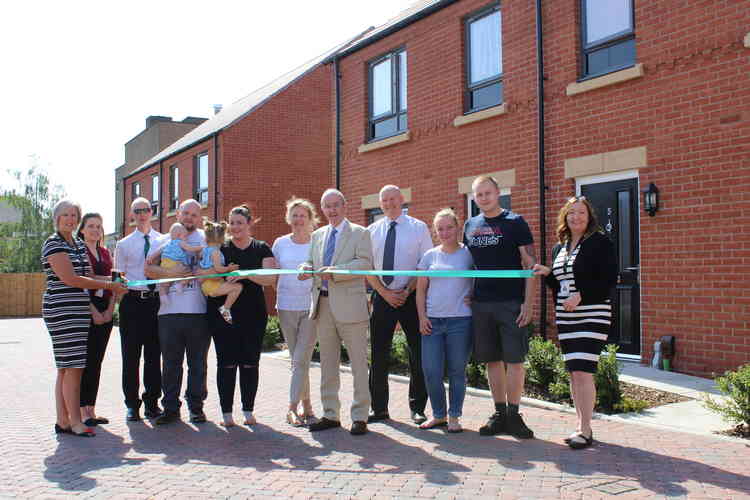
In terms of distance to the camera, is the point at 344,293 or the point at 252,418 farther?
the point at 252,418

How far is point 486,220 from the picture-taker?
18.2ft

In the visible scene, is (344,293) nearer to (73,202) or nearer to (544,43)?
(73,202)

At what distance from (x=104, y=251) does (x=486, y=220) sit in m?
3.51

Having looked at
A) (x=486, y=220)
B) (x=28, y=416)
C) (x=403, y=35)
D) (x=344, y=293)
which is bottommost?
(x=28, y=416)

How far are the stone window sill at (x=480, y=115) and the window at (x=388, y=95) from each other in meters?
1.75

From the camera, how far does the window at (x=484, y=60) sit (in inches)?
423

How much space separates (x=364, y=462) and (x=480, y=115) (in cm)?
694

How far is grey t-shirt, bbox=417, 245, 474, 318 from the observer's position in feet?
18.6

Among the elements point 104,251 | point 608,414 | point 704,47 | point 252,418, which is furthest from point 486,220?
point 704,47

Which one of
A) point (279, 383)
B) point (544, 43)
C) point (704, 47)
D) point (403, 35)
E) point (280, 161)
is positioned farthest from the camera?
point (280, 161)

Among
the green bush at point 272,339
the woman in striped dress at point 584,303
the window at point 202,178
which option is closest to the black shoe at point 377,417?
the woman in striped dress at point 584,303

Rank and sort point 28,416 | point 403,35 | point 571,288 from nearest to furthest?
point 571,288, point 28,416, point 403,35

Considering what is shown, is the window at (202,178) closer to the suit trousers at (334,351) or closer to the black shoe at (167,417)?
the black shoe at (167,417)

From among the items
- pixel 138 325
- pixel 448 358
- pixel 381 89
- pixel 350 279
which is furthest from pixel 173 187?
pixel 448 358
